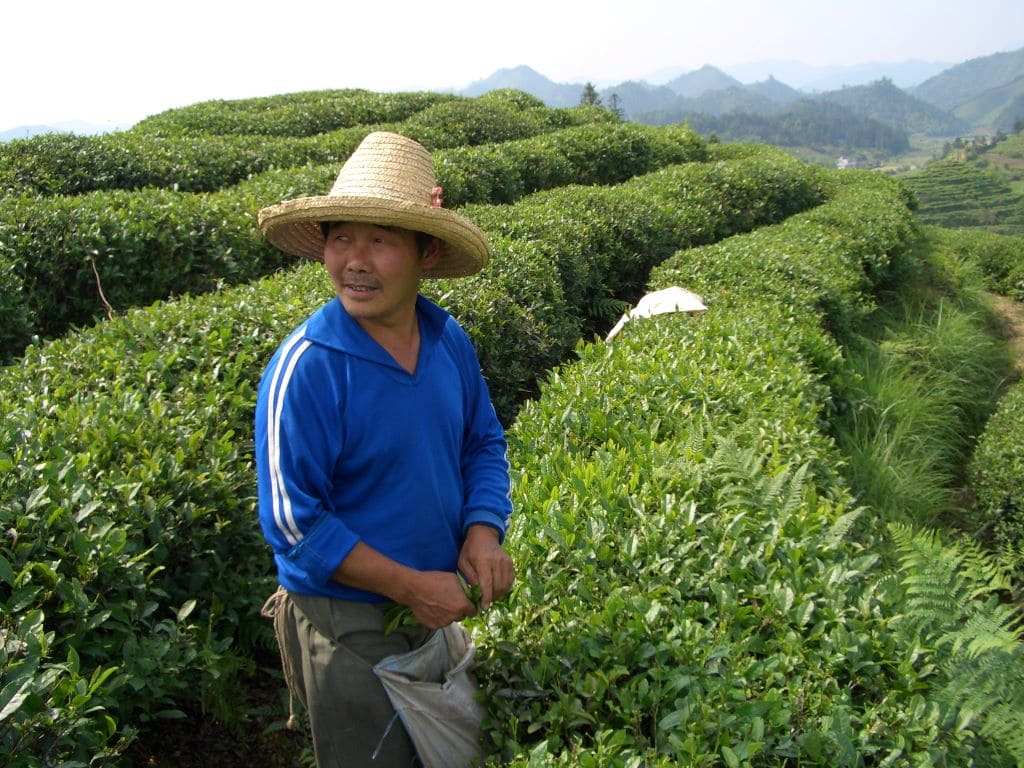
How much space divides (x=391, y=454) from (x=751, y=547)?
1.54 meters

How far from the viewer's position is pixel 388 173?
2057 millimetres

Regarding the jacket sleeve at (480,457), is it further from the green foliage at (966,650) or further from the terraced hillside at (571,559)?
the green foliage at (966,650)

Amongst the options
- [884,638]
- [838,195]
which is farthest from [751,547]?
[838,195]

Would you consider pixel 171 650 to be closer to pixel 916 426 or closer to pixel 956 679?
pixel 956 679

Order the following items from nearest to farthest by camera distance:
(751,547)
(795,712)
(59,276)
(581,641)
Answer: (795,712) → (581,641) → (751,547) → (59,276)

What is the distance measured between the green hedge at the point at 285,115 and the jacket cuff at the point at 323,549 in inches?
514

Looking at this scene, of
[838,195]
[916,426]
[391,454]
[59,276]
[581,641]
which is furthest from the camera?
[838,195]

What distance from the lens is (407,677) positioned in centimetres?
202

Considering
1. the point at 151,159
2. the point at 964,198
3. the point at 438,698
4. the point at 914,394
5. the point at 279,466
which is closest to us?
the point at 279,466

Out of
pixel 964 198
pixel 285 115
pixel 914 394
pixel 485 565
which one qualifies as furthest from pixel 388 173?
pixel 964 198

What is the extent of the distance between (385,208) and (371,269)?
171mm

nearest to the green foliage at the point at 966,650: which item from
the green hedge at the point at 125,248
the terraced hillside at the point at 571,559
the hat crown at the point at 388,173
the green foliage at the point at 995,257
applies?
the terraced hillside at the point at 571,559

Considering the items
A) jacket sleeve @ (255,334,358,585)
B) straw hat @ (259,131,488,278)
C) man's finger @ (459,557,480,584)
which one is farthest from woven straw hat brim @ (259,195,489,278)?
man's finger @ (459,557,480,584)

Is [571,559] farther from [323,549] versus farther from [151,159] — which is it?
[151,159]
